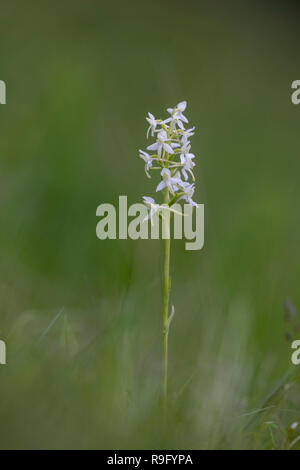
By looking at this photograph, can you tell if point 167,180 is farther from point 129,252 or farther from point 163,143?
point 129,252

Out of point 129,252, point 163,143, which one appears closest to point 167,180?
point 163,143

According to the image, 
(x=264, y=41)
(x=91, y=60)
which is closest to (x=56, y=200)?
(x=91, y=60)

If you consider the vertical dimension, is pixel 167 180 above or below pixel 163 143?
below

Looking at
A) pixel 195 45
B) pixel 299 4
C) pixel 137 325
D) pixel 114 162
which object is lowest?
pixel 137 325

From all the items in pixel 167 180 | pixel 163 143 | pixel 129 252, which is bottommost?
pixel 129 252

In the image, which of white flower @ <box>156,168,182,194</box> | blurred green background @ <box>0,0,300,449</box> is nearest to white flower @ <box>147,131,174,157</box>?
white flower @ <box>156,168,182,194</box>

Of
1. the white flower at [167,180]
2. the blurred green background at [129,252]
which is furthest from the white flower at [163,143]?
the blurred green background at [129,252]

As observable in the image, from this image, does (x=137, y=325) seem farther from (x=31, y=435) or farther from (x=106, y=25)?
(x=106, y=25)

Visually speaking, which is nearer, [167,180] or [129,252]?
[167,180]

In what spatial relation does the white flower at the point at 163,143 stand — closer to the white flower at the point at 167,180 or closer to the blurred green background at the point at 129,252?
the white flower at the point at 167,180
